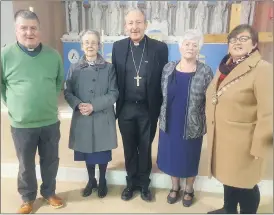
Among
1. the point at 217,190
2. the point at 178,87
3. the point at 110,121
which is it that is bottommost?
the point at 217,190

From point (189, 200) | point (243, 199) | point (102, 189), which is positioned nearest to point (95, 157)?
point (102, 189)

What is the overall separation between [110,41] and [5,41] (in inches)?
64.2

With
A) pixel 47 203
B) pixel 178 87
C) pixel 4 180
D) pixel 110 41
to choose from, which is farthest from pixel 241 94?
pixel 110 41

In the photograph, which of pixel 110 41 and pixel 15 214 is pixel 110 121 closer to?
pixel 15 214

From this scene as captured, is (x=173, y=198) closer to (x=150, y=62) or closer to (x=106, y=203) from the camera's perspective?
(x=106, y=203)

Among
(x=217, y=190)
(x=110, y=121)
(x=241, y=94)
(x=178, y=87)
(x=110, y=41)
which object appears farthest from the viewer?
(x=110, y=41)

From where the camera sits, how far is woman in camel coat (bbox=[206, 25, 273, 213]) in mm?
1077

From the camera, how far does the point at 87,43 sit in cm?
140

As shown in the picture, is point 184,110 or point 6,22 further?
point 184,110

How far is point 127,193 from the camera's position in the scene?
1625mm

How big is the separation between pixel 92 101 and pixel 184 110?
1.52ft

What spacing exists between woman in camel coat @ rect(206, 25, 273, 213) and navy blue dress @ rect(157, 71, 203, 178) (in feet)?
0.56

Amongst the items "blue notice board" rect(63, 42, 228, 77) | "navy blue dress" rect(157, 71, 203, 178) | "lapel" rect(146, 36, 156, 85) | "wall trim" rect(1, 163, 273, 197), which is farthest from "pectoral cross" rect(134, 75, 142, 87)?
"blue notice board" rect(63, 42, 228, 77)

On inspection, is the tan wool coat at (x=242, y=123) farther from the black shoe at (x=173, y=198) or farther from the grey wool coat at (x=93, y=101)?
the grey wool coat at (x=93, y=101)
